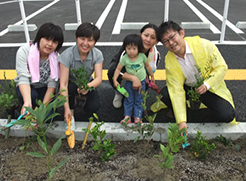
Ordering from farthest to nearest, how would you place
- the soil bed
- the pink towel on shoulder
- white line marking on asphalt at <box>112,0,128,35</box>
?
1. white line marking on asphalt at <box>112,0,128,35</box>
2. the pink towel on shoulder
3. the soil bed

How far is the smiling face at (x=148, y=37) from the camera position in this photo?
8.11ft

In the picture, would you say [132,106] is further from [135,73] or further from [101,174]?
[101,174]

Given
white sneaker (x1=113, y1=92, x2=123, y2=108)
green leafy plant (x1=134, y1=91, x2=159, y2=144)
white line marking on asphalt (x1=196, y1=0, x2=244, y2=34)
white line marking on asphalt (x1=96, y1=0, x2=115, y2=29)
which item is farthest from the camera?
white line marking on asphalt (x1=96, y1=0, x2=115, y2=29)

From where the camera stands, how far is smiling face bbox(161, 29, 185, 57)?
2.24 metres

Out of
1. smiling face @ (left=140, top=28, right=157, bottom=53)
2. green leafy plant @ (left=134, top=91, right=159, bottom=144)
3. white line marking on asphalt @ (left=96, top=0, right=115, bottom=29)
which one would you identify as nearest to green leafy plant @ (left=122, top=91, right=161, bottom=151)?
green leafy plant @ (left=134, top=91, right=159, bottom=144)

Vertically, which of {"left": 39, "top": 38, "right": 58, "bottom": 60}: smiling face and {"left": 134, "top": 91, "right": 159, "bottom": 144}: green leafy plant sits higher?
{"left": 39, "top": 38, "right": 58, "bottom": 60}: smiling face

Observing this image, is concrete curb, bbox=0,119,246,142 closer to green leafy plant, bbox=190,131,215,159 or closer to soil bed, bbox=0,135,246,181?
soil bed, bbox=0,135,246,181

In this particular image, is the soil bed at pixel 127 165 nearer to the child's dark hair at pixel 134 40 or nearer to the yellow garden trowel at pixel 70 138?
the yellow garden trowel at pixel 70 138

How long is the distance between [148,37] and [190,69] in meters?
0.50

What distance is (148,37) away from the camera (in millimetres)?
2492

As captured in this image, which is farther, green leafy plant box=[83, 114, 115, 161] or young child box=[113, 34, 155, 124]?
young child box=[113, 34, 155, 124]

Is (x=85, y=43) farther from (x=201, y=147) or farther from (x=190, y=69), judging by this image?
(x=201, y=147)

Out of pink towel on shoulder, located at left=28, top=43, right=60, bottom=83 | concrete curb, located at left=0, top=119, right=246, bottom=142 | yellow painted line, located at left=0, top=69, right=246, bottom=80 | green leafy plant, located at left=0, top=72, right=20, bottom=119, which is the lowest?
concrete curb, located at left=0, top=119, right=246, bottom=142

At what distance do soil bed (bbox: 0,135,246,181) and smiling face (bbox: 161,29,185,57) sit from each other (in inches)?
34.4
